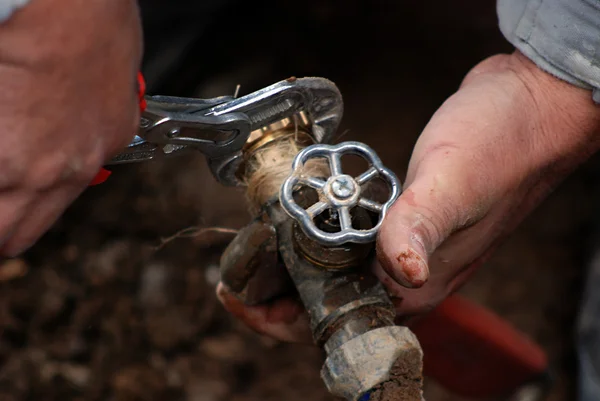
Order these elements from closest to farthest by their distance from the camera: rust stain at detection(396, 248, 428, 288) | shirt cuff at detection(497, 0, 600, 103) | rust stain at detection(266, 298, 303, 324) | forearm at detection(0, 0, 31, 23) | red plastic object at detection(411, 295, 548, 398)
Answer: forearm at detection(0, 0, 31, 23)
rust stain at detection(396, 248, 428, 288)
shirt cuff at detection(497, 0, 600, 103)
rust stain at detection(266, 298, 303, 324)
red plastic object at detection(411, 295, 548, 398)

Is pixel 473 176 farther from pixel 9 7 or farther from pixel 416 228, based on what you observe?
Result: pixel 9 7

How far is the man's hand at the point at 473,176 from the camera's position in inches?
23.2

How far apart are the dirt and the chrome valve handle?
4.6 inches

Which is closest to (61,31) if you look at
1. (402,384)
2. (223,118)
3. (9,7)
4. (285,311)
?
(9,7)

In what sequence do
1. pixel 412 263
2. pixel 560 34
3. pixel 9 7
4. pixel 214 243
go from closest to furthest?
pixel 9 7
pixel 412 263
pixel 560 34
pixel 214 243

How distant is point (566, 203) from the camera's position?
159cm

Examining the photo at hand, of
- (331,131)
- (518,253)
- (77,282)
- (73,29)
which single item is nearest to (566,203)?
(518,253)

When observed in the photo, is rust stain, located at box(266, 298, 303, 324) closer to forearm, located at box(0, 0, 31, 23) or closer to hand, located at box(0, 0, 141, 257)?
hand, located at box(0, 0, 141, 257)

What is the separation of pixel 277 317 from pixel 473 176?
12.9 inches

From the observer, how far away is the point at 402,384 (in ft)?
1.89

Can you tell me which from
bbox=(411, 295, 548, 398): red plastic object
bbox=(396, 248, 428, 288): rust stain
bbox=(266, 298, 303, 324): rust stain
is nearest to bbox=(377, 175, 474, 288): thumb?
bbox=(396, 248, 428, 288): rust stain

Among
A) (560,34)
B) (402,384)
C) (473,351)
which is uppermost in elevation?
(560,34)

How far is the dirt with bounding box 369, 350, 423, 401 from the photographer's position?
57cm

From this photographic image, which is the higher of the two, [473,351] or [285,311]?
[285,311]
